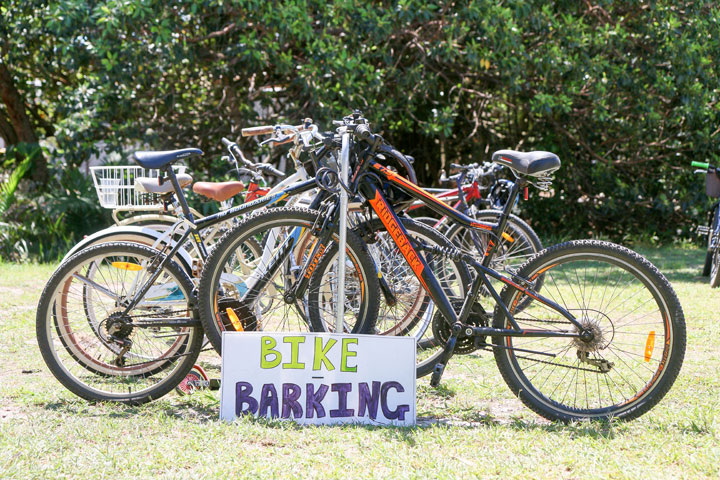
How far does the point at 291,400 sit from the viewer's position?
325 centimetres

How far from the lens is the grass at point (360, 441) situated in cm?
271

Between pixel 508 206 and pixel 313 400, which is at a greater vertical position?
pixel 508 206

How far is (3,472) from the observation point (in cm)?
266

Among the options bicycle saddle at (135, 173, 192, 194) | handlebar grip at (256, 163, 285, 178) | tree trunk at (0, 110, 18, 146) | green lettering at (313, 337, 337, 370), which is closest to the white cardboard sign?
green lettering at (313, 337, 337, 370)

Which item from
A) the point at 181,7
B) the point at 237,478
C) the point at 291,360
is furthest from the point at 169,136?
the point at 237,478

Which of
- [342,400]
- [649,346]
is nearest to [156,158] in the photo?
[342,400]

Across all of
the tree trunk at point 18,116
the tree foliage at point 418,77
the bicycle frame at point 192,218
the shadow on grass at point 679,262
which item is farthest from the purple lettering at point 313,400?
the tree trunk at point 18,116

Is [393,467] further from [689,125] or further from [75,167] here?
[689,125]

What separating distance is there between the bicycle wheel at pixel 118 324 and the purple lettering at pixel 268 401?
1.53ft

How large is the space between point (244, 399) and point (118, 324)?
30.0 inches

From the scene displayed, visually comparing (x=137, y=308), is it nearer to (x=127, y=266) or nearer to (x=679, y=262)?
(x=127, y=266)

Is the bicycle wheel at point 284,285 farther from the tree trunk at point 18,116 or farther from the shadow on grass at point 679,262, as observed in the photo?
the tree trunk at point 18,116

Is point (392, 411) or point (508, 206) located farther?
point (508, 206)

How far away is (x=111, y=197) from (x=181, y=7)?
4422 millimetres
